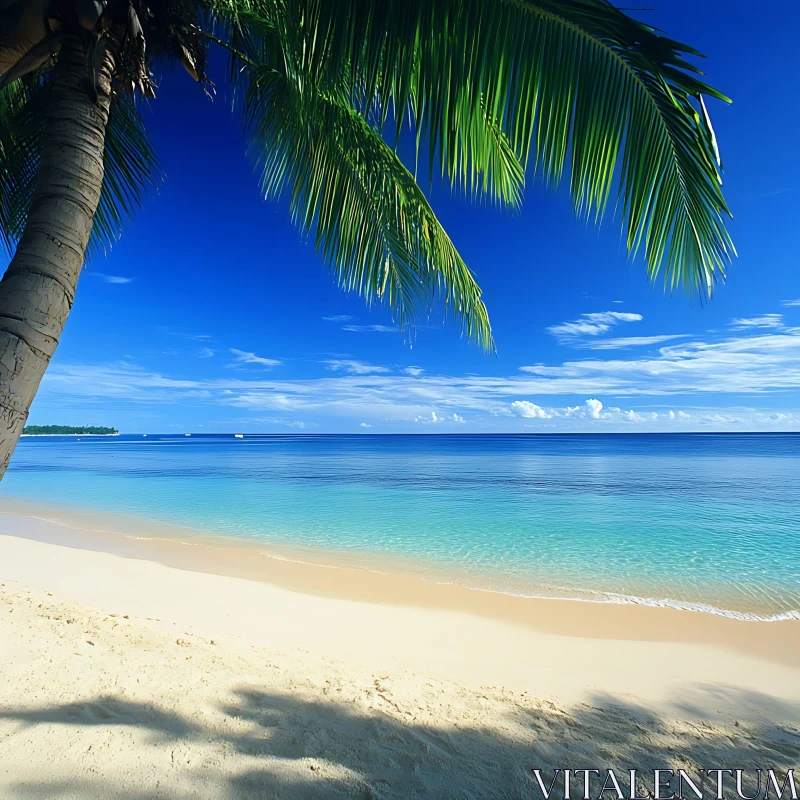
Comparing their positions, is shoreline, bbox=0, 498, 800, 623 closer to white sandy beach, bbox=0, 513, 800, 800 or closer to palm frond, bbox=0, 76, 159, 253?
white sandy beach, bbox=0, 513, 800, 800

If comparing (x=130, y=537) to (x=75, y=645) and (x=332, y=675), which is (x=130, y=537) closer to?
(x=75, y=645)

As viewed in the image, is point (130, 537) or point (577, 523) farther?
point (577, 523)

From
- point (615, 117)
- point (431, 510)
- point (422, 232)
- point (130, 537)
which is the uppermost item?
point (422, 232)

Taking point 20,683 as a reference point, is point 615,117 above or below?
above

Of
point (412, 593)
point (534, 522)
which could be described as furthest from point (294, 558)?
point (534, 522)

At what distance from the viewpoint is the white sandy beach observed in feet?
7.10

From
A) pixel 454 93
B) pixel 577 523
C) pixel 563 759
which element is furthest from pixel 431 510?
pixel 454 93

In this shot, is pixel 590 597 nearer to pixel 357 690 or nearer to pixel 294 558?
pixel 357 690

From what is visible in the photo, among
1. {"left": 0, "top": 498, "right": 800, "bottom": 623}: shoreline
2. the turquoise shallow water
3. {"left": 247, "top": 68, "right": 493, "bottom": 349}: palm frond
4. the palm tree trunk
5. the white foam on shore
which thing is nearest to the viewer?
the palm tree trunk

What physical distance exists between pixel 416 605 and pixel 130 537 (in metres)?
6.96

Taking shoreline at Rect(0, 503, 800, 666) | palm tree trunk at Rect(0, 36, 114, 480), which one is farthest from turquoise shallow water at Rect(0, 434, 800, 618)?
palm tree trunk at Rect(0, 36, 114, 480)

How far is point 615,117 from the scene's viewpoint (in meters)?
1.94

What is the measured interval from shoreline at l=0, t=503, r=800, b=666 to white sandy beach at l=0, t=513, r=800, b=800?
0.16 ft

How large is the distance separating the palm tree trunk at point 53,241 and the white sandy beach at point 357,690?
1.69 m
